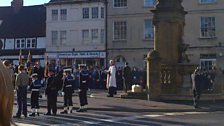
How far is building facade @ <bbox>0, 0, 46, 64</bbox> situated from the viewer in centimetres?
5947

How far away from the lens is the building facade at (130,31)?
51.1 metres

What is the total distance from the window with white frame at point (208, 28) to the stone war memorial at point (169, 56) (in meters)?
24.3

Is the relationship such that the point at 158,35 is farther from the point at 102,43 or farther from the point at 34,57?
the point at 34,57

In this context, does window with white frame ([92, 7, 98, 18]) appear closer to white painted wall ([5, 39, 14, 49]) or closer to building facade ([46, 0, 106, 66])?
building facade ([46, 0, 106, 66])

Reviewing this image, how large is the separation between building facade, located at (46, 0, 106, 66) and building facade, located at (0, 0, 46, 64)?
8.57 feet

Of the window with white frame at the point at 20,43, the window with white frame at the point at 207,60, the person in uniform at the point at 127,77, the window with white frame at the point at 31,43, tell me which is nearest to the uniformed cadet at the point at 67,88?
the person in uniform at the point at 127,77

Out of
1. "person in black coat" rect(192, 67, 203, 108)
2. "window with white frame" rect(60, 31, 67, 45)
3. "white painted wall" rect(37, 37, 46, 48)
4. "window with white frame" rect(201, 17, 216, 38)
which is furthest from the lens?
"white painted wall" rect(37, 37, 46, 48)

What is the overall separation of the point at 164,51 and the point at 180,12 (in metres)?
2.19

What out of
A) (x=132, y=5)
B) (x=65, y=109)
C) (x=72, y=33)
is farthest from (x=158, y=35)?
(x=72, y=33)

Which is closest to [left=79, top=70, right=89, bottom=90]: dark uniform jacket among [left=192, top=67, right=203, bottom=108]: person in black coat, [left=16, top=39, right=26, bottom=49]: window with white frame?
[left=192, top=67, right=203, bottom=108]: person in black coat

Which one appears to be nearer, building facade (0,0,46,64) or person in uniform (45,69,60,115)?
person in uniform (45,69,60,115)

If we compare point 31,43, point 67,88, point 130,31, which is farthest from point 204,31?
point 67,88

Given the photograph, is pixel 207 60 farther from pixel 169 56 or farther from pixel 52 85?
pixel 52 85

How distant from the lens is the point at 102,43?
175ft
